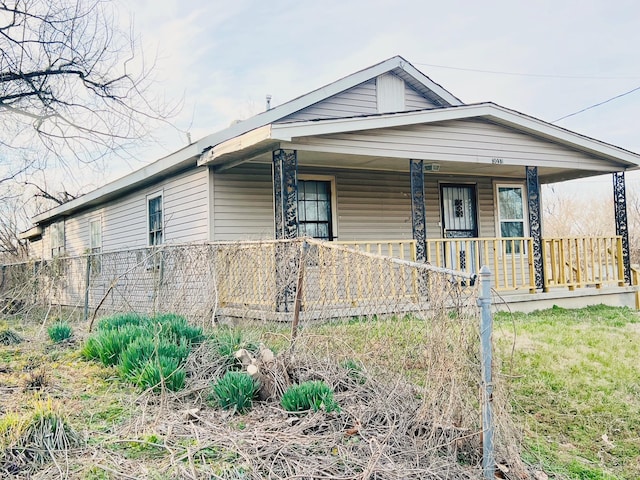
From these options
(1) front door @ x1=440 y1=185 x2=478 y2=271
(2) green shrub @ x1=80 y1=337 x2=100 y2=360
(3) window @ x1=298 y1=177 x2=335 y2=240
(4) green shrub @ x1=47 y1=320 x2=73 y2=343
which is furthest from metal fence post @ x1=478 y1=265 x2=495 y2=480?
(1) front door @ x1=440 y1=185 x2=478 y2=271

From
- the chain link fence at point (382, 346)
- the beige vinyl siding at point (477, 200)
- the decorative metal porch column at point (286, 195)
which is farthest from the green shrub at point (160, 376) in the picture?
the beige vinyl siding at point (477, 200)

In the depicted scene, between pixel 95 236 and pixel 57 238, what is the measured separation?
451cm

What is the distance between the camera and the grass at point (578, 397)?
391cm

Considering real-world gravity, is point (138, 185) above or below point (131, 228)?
above

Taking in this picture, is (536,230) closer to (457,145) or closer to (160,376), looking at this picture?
(457,145)

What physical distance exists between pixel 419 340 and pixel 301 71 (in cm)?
3099

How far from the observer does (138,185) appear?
12547 mm

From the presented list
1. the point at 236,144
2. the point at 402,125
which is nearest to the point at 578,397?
the point at 402,125

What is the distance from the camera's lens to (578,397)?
504 centimetres

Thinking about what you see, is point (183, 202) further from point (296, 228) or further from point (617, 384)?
point (617, 384)

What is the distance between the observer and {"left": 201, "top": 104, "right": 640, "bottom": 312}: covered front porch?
28.4 ft

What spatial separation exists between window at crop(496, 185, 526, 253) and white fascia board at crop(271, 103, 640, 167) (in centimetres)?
248

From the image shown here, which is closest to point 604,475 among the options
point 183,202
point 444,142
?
point 444,142

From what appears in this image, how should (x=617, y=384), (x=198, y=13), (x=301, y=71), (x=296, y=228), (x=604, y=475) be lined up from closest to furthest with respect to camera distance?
(x=604, y=475), (x=617, y=384), (x=296, y=228), (x=198, y=13), (x=301, y=71)
